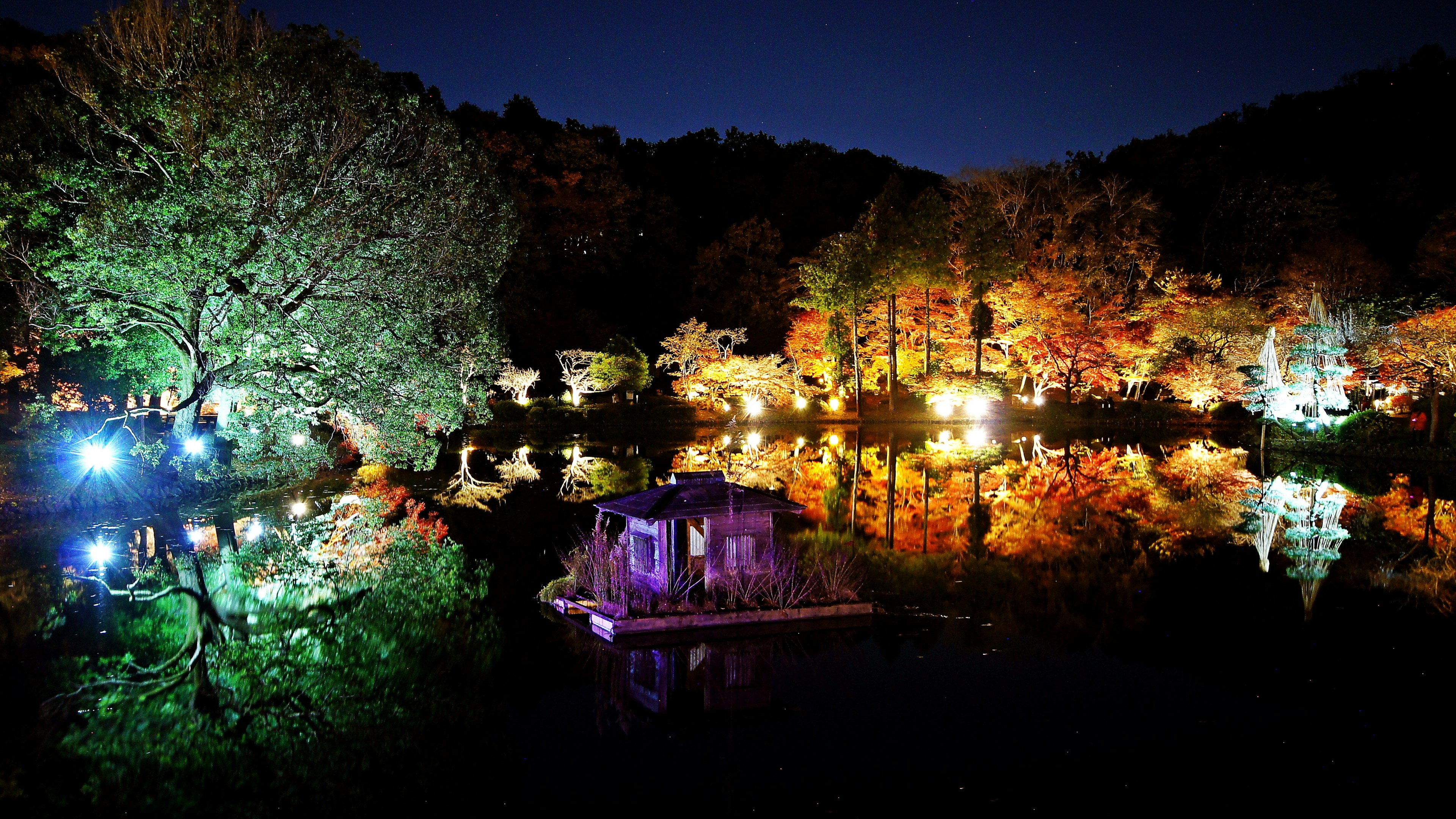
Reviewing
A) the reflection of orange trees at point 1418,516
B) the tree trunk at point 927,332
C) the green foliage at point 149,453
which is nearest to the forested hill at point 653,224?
the tree trunk at point 927,332

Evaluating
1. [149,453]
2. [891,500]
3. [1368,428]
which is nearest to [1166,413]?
[1368,428]

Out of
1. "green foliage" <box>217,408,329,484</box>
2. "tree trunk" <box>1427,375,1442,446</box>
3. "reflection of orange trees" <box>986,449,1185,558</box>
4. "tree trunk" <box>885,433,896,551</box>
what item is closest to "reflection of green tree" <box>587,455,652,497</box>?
"tree trunk" <box>885,433,896,551</box>

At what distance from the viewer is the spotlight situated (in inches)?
637

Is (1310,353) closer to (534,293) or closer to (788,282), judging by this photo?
(788,282)

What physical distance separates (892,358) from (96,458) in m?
29.9

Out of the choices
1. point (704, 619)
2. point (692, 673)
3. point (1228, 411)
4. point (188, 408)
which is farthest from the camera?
point (1228, 411)

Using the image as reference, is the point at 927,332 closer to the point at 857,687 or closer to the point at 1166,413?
the point at 1166,413

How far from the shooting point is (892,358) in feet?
127

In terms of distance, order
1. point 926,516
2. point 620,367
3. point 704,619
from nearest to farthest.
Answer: point 704,619 < point 926,516 < point 620,367

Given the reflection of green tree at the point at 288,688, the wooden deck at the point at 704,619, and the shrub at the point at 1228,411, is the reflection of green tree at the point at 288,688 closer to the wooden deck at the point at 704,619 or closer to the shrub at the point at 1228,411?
the wooden deck at the point at 704,619

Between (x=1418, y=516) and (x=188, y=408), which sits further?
(x=188, y=408)

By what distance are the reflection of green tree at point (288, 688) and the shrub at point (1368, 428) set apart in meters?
25.3

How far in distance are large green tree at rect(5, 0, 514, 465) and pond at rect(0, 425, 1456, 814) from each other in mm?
3164

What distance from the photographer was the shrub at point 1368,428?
24.4m
